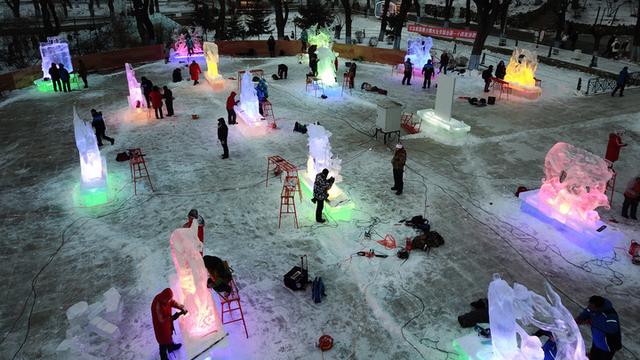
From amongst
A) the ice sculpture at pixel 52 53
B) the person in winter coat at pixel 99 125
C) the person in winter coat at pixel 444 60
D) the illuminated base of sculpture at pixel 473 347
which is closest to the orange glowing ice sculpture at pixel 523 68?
the person in winter coat at pixel 444 60

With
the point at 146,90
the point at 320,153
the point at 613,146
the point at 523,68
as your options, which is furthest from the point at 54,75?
the point at 613,146

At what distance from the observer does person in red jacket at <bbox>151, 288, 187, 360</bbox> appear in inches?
268

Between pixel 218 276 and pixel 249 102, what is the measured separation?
9929 millimetres

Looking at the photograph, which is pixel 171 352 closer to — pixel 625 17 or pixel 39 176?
pixel 39 176

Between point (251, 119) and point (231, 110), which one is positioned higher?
point (231, 110)

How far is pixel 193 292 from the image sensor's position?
7301mm

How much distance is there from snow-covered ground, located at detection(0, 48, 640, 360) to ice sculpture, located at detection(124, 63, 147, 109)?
33.4 inches

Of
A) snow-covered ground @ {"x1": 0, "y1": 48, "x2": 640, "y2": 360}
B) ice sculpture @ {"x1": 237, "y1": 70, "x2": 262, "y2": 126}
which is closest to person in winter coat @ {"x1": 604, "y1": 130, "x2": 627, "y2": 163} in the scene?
snow-covered ground @ {"x1": 0, "y1": 48, "x2": 640, "y2": 360}

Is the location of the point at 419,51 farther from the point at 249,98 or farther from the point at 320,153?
the point at 320,153

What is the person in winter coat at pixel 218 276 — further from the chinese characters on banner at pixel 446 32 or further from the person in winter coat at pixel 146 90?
the chinese characters on banner at pixel 446 32

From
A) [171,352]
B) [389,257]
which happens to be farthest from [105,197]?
[389,257]

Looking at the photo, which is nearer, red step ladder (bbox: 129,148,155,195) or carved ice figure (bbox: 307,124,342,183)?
carved ice figure (bbox: 307,124,342,183)

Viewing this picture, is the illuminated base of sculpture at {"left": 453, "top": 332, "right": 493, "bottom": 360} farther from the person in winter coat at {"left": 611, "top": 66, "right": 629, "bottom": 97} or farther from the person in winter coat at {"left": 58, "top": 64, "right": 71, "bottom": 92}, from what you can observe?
the person in winter coat at {"left": 58, "top": 64, "right": 71, "bottom": 92}

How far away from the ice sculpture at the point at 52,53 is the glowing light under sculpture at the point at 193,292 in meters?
19.7
